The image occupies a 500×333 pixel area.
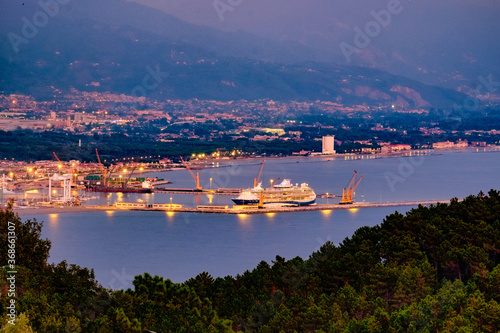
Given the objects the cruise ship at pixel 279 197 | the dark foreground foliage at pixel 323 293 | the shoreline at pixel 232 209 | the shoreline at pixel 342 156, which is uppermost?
the shoreline at pixel 342 156

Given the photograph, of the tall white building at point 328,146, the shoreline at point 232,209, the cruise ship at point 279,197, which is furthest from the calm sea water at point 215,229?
the tall white building at point 328,146

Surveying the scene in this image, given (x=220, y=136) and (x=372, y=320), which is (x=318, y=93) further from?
(x=372, y=320)

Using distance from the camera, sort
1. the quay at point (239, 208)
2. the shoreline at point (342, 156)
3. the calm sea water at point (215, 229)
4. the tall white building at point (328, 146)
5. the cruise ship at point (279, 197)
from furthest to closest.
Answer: the tall white building at point (328, 146) < the shoreline at point (342, 156) < the cruise ship at point (279, 197) < the quay at point (239, 208) < the calm sea water at point (215, 229)

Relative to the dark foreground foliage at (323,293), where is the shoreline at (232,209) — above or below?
above

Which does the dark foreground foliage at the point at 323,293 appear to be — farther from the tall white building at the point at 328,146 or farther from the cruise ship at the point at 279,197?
the tall white building at the point at 328,146

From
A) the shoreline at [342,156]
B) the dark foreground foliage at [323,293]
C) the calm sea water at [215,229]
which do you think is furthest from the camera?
the shoreline at [342,156]

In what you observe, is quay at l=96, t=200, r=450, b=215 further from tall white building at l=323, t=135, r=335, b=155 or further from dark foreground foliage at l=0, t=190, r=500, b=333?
tall white building at l=323, t=135, r=335, b=155

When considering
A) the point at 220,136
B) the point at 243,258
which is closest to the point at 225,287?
the point at 243,258

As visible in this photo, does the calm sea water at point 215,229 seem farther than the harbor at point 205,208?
No
